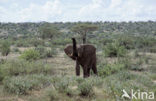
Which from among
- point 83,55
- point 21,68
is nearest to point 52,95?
point 83,55

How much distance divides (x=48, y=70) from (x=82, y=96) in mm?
6711


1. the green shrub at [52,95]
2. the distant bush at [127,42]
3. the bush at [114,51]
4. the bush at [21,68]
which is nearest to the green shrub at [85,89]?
the green shrub at [52,95]

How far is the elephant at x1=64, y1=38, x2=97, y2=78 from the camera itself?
9054mm

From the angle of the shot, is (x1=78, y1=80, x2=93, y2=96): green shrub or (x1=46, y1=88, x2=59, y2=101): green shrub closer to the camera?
(x1=46, y1=88, x2=59, y2=101): green shrub

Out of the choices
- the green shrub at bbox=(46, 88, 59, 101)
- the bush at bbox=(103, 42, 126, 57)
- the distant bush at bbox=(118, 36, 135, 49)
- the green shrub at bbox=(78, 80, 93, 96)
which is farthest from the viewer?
the distant bush at bbox=(118, 36, 135, 49)

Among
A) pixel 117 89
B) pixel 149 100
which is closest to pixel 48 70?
pixel 117 89

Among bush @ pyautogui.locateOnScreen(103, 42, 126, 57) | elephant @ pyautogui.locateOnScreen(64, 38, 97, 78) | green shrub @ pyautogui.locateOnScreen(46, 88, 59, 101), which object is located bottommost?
bush @ pyautogui.locateOnScreen(103, 42, 126, 57)

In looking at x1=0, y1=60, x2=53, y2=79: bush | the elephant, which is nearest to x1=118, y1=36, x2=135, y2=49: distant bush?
x1=0, y1=60, x2=53, y2=79: bush

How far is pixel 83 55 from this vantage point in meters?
9.51

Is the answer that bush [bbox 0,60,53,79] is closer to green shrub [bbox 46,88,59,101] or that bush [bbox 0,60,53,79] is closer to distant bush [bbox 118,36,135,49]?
green shrub [bbox 46,88,59,101]

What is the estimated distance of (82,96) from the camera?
261 inches

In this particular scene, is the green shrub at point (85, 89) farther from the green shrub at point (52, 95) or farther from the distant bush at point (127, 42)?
the distant bush at point (127, 42)

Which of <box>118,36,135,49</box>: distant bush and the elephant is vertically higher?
the elephant

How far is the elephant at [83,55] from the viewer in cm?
905
